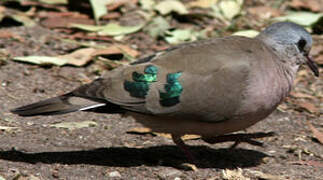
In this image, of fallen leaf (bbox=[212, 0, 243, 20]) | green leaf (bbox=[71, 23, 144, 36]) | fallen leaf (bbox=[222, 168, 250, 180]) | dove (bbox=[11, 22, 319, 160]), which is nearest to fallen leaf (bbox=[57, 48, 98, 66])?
green leaf (bbox=[71, 23, 144, 36])

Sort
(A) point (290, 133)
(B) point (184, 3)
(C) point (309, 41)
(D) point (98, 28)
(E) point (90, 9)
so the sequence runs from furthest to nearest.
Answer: (B) point (184, 3), (E) point (90, 9), (D) point (98, 28), (A) point (290, 133), (C) point (309, 41)

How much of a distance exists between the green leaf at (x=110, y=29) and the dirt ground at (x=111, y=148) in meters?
0.91

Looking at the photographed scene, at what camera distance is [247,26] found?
311 inches

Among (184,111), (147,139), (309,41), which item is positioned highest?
(309,41)

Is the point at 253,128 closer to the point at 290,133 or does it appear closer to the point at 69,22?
the point at 290,133

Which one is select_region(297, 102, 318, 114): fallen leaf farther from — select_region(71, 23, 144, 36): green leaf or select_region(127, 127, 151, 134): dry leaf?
select_region(71, 23, 144, 36): green leaf

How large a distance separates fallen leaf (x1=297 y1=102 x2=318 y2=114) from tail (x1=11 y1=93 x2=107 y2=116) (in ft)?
7.64

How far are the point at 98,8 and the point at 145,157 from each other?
10.1 ft

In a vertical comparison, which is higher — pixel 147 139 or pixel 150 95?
pixel 150 95

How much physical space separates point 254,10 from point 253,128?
3039 millimetres

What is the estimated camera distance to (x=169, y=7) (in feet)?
26.1

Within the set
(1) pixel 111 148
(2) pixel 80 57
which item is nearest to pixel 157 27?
(2) pixel 80 57

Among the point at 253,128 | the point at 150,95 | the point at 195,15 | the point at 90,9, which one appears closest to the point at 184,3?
the point at 195,15

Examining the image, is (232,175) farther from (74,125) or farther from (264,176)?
(74,125)
